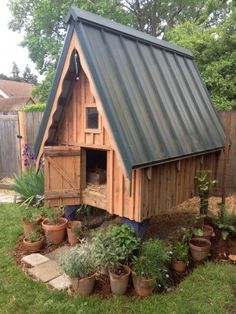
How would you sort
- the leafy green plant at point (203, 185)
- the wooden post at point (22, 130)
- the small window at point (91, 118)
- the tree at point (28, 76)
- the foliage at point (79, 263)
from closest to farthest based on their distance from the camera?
the foliage at point (79, 263), the small window at point (91, 118), the leafy green plant at point (203, 185), the wooden post at point (22, 130), the tree at point (28, 76)

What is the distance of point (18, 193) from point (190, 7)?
17052 mm

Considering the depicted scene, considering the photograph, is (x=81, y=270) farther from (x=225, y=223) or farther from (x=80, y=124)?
(x=225, y=223)

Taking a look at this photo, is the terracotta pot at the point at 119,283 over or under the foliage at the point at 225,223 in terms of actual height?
under

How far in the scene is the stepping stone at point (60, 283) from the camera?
388cm

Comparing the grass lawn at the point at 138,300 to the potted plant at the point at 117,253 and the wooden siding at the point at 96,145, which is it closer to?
the potted plant at the point at 117,253

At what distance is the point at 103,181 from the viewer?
4.97m

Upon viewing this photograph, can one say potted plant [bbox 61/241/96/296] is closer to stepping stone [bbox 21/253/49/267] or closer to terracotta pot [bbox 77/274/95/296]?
terracotta pot [bbox 77/274/95/296]

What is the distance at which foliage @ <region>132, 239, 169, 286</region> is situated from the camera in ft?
11.9

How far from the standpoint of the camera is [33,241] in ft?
16.0

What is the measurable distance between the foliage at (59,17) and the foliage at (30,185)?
10764mm

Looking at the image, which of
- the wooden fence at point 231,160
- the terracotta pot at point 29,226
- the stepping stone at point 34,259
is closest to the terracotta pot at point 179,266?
the stepping stone at point 34,259

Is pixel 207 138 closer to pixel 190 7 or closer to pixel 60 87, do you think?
pixel 60 87

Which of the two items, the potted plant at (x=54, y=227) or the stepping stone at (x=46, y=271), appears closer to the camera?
the stepping stone at (x=46, y=271)

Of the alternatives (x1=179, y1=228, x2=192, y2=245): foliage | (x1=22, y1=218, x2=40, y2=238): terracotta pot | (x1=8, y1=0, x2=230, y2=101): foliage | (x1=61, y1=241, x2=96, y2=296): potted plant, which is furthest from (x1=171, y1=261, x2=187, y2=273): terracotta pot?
(x1=8, y1=0, x2=230, y2=101): foliage
